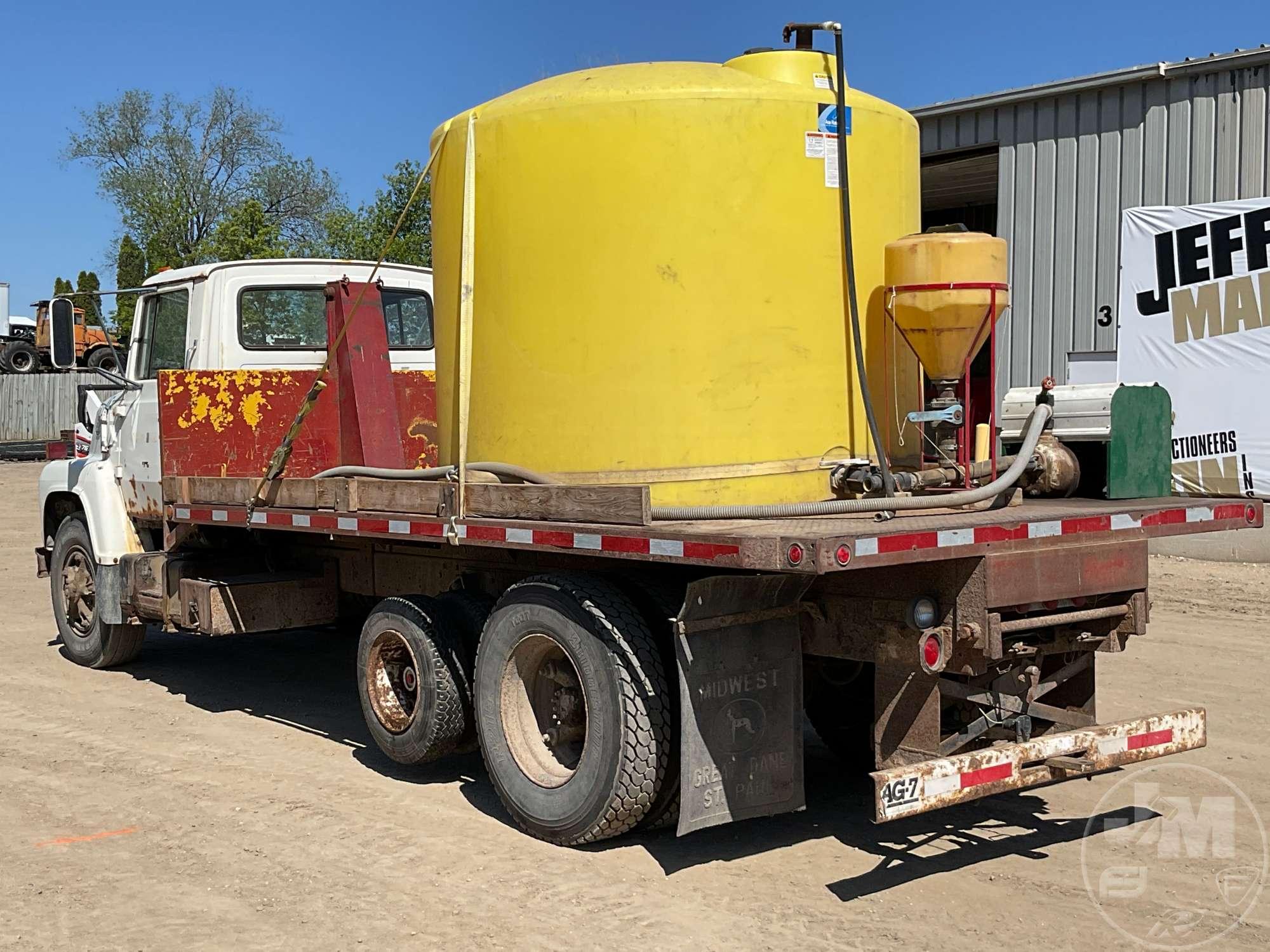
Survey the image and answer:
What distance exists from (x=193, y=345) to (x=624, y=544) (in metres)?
4.63

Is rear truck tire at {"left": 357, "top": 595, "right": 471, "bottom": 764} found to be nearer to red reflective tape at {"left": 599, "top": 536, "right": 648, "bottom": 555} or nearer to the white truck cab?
red reflective tape at {"left": 599, "top": 536, "right": 648, "bottom": 555}

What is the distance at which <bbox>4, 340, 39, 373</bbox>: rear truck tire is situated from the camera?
120ft

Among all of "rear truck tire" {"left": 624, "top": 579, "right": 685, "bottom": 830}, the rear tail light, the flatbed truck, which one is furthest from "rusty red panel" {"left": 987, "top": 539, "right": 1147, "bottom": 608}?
"rear truck tire" {"left": 624, "top": 579, "right": 685, "bottom": 830}

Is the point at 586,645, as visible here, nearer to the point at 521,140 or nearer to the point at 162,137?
the point at 521,140

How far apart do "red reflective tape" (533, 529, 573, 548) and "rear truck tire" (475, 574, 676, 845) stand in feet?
0.67

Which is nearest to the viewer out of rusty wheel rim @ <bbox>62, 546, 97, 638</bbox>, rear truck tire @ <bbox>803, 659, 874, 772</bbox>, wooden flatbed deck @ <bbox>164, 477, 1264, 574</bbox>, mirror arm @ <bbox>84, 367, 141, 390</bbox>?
wooden flatbed deck @ <bbox>164, 477, 1264, 574</bbox>

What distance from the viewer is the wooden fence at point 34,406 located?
116 feet

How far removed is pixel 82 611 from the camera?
9.34 m

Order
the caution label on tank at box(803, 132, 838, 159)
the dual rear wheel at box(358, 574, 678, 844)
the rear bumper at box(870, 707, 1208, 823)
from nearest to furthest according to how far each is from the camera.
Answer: the rear bumper at box(870, 707, 1208, 823)
the dual rear wheel at box(358, 574, 678, 844)
the caution label on tank at box(803, 132, 838, 159)

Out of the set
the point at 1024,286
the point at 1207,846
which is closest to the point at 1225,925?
the point at 1207,846

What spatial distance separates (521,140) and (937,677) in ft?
9.15

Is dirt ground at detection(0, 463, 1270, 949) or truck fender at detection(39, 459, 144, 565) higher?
truck fender at detection(39, 459, 144, 565)

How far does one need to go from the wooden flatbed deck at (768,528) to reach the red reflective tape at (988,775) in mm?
764

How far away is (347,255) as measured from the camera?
96.4 feet
